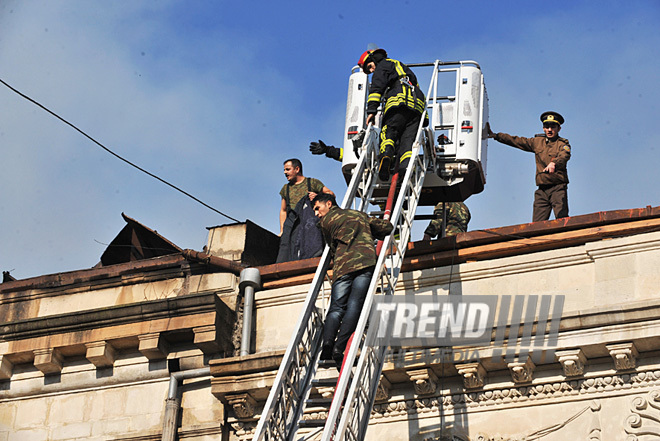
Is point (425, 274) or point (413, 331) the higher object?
point (425, 274)

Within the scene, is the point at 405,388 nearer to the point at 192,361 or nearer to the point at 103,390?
the point at 192,361

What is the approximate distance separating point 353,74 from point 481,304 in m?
3.81

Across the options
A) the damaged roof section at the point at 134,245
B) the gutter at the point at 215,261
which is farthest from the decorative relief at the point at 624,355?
the damaged roof section at the point at 134,245

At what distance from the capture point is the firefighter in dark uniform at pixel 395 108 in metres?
13.9

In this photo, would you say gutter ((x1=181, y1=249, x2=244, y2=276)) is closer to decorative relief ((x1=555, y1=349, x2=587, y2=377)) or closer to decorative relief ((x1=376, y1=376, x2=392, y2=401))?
decorative relief ((x1=376, y1=376, x2=392, y2=401))

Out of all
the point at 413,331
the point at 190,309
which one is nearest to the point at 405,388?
the point at 413,331

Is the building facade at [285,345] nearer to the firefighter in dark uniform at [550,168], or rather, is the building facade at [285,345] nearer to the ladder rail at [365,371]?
the ladder rail at [365,371]

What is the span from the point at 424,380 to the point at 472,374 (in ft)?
1.74

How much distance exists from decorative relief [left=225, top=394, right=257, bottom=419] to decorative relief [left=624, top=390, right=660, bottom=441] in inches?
163

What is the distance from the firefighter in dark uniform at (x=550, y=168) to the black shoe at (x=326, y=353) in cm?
430

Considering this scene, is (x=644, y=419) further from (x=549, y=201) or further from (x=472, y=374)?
(x=549, y=201)

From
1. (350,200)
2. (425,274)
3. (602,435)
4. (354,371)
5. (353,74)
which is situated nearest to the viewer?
(354,371)

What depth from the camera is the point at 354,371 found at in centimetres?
1126

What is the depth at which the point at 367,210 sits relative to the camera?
13.7 metres
